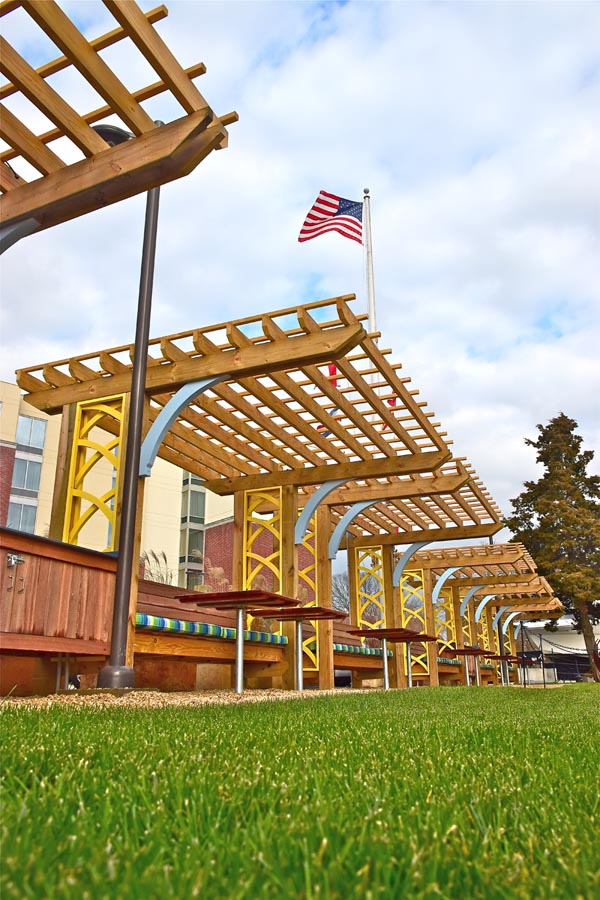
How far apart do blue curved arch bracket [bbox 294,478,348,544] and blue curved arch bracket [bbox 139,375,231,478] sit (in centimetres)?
444

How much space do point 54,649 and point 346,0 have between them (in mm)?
8323

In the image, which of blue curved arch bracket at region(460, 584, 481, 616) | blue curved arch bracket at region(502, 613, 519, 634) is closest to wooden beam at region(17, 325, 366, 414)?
blue curved arch bracket at region(460, 584, 481, 616)

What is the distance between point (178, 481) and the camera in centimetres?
4662

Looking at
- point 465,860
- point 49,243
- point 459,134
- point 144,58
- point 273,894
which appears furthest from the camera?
point 459,134

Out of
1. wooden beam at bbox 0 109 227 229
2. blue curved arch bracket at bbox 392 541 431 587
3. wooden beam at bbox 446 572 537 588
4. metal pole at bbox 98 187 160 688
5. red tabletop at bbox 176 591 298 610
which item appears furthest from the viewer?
wooden beam at bbox 446 572 537 588

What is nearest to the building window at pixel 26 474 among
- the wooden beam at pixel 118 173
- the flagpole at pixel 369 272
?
the flagpole at pixel 369 272

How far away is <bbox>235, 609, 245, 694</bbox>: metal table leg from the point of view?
8.51 meters

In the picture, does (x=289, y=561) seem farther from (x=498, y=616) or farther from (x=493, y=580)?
(x=498, y=616)

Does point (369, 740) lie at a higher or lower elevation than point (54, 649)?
lower

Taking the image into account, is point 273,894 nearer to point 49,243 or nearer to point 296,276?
point 49,243

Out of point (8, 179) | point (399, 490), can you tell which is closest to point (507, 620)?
point (399, 490)

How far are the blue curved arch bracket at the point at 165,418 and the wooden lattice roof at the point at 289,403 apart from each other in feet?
0.43

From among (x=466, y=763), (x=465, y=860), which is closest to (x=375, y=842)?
(x=465, y=860)

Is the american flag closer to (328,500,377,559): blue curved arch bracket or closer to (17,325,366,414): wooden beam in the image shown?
(328,500,377,559): blue curved arch bracket
